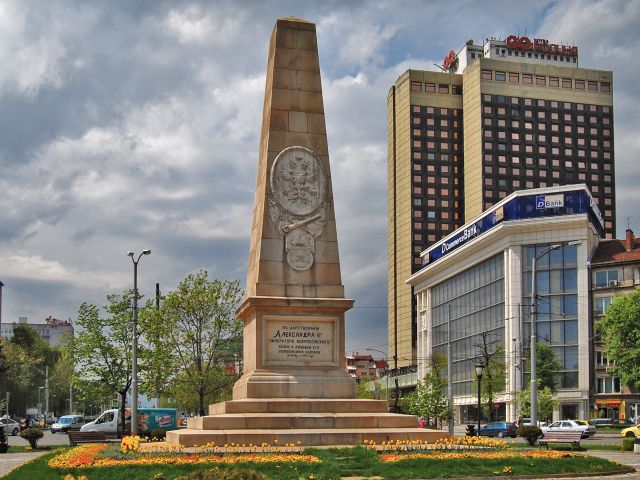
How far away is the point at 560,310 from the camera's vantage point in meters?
85.0

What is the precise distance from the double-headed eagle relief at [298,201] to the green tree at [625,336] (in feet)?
135

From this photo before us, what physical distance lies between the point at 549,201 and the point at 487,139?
49470 millimetres

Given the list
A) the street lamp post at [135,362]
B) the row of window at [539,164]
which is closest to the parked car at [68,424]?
the street lamp post at [135,362]

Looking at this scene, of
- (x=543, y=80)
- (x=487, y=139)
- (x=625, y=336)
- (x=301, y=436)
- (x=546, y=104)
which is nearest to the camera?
(x=301, y=436)

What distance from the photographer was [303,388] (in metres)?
24.7

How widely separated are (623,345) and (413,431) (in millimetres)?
43111

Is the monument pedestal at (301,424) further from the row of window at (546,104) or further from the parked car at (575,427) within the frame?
the row of window at (546,104)

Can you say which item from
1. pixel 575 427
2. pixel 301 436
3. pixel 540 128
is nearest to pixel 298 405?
pixel 301 436

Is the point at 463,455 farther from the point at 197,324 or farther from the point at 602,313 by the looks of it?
the point at 602,313

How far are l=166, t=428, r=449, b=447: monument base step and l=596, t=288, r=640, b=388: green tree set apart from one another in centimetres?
4164

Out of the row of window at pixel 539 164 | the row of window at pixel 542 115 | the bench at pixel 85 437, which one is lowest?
the bench at pixel 85 437

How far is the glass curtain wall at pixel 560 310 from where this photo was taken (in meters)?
84.3

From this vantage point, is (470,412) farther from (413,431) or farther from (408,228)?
(413,431)

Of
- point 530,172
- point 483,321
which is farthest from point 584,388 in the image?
point 530,172
